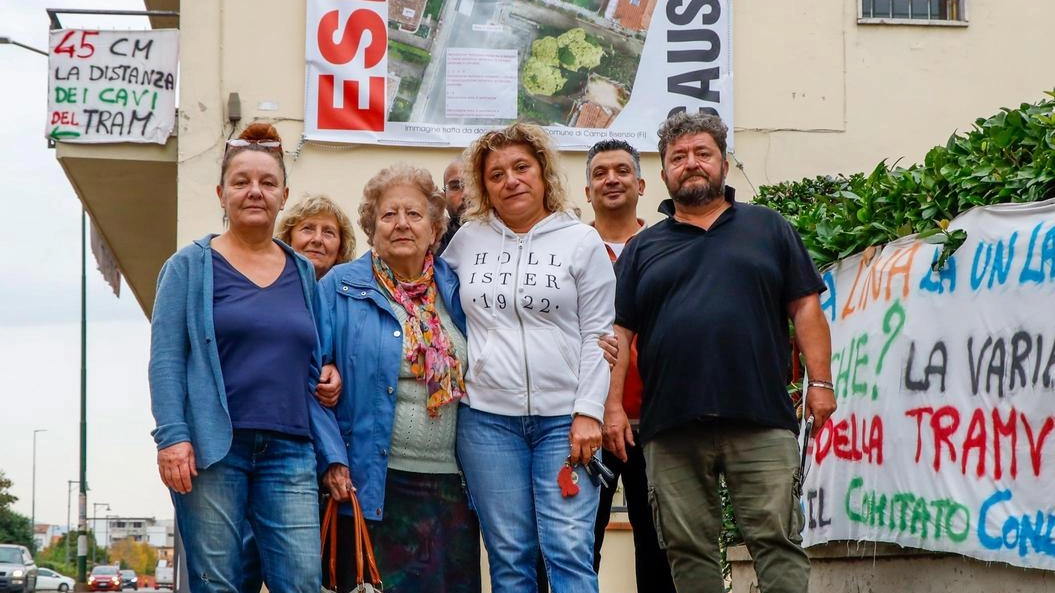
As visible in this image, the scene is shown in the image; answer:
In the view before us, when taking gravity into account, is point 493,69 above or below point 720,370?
above

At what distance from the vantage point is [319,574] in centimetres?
418

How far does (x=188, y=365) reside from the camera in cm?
416

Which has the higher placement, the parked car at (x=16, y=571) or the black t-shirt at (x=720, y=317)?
the black t-shirt at (x=720, y=317)

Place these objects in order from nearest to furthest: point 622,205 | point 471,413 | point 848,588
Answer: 1. point 471,413
2. point 622,205
3. point 848,588

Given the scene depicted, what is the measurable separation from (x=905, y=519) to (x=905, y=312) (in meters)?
0.85

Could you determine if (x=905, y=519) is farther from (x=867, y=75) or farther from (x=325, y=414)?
(x=867, y=75)

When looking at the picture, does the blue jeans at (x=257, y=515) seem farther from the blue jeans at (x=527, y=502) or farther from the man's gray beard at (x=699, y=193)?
the man's gray beard at (x=699, y=193)

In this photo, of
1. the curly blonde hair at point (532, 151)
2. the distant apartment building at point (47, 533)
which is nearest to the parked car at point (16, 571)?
the curly blonde hair at point (532, 151)

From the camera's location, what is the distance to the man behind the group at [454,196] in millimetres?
5374

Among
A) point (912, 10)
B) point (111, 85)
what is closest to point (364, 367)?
point (111, 85)

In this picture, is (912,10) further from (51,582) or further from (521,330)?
(51,582)

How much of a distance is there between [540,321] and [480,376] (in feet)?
0.89

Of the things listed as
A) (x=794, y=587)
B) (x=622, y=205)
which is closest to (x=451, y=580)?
(x=794, y=587)

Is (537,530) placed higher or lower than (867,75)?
lower
